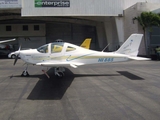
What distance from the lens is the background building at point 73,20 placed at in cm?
2967

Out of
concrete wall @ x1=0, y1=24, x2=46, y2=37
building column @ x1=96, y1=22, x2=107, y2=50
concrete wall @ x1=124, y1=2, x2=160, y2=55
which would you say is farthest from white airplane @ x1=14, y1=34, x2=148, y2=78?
concrete wall @ x1=0, y1=24, x2=46, y2=37

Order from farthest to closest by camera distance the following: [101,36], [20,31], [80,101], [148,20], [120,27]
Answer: [20,31], [101,36], [120,27], [148,20], [80,101]

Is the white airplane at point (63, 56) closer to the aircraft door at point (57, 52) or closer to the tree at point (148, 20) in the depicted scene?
the aircraft door at point (57, 52)

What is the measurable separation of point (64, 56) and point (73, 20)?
31254 millimetres

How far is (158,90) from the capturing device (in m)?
8.31

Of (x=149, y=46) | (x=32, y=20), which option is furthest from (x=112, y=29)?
(x=32, y=20)

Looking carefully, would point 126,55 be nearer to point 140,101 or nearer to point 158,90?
point 158,90

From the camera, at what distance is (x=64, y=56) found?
36.2ft

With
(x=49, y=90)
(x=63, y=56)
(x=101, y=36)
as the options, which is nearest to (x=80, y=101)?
(x=49, y=90)

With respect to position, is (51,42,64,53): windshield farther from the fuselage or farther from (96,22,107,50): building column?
(96,22,107,50): building column

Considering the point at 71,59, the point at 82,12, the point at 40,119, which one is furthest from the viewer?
the point at 82,12

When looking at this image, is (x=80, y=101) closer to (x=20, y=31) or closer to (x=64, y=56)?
(x=64, y=56)

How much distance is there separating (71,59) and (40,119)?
6.16 m

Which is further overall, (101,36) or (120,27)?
(101,36)
